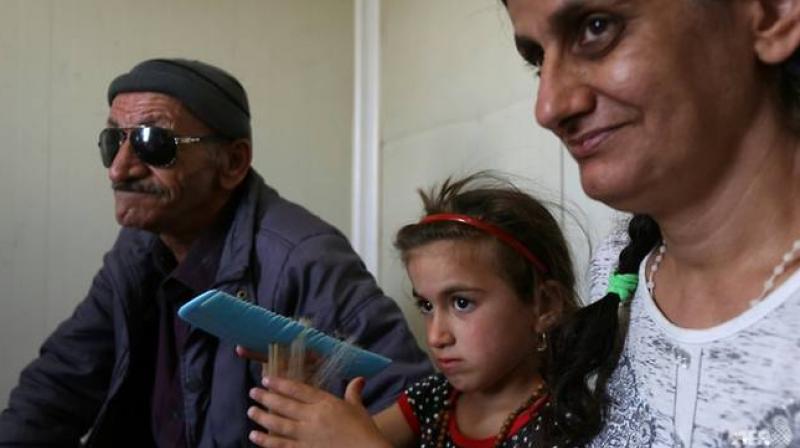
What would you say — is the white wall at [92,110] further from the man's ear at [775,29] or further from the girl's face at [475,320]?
the man's ear at [775,29]

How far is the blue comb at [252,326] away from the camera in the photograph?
88 cm

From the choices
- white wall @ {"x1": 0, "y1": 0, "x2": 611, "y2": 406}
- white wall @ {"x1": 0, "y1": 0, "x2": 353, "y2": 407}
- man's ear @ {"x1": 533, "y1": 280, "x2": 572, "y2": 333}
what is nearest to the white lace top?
man's ear @ {"x1": 533, "y1": 280, "x2": 572, "y2": 333}

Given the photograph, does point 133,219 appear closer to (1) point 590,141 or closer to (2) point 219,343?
(2) point 219,343

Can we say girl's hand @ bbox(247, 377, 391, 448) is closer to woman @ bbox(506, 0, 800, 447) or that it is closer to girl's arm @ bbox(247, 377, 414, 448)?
girl's arm @ bbox(247, 377, 414, 448)

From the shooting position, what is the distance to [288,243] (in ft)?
4.38

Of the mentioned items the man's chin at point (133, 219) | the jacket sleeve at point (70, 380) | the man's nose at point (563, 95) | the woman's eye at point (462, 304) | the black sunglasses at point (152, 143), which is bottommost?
the jacket sleeve at point (70, 380)

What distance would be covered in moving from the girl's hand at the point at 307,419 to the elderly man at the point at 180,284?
302 millimetres

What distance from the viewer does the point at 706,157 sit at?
58 centimetres

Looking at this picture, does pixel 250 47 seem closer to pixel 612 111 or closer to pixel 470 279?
pixel 470 279

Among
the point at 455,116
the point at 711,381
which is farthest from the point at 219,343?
the point at 711,381

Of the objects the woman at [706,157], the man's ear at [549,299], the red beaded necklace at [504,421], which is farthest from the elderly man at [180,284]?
the woman at [706,157]

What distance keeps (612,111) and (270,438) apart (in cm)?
56

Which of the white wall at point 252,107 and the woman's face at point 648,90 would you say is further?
the white wall at point 252,107

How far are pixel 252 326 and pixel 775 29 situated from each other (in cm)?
63
